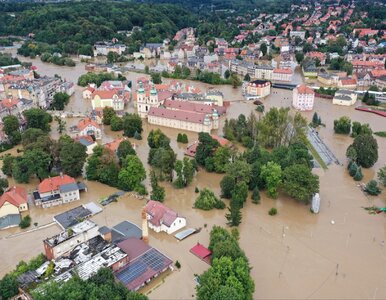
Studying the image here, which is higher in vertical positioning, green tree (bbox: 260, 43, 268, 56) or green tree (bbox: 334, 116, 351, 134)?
green tree (bbox: 260, 43, 268, 56)

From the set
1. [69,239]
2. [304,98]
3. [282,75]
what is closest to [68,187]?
[69,239]

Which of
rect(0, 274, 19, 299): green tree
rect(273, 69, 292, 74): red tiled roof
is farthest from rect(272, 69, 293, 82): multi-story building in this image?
rect(0, 274, 19, 299): green tree

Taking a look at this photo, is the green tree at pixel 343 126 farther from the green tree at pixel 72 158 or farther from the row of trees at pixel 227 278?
the green tree at pixel 72 158

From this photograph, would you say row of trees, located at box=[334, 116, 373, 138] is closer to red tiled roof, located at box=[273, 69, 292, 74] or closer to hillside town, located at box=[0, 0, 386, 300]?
hillside town, located at box=[0, 0, 386, 300]

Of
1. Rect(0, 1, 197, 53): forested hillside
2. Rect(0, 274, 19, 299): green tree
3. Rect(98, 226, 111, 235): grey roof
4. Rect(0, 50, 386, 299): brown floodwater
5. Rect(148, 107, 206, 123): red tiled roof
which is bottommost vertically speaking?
Rect(0, 50, 386, 299): brown floodwater

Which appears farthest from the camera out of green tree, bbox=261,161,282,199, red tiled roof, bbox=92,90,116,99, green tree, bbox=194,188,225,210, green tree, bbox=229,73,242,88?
green tree, bbox=229,73,242,88

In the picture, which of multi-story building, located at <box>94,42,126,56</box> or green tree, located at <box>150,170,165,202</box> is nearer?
green tree, located at <box>150,170,165,202</box>

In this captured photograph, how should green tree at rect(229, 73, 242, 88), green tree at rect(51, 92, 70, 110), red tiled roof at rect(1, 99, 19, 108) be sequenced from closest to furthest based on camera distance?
red tiled roof at rect(1, 99, 19, 108) → green tree at rect(51, 92, 70, 110) → green tree at rect(229, 73, 242, 88)
